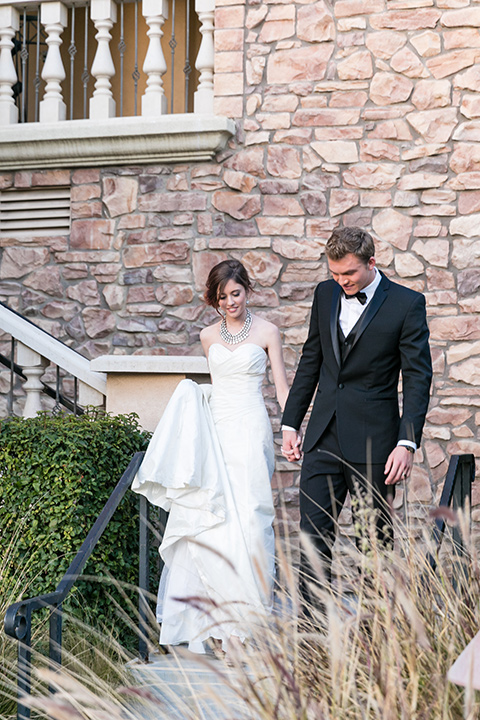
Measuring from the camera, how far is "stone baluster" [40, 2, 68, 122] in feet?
23.4

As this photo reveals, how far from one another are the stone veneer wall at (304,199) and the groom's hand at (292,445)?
218cm

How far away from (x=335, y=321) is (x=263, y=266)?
274cm

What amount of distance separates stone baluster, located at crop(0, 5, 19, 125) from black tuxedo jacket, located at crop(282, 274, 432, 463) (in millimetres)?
4452

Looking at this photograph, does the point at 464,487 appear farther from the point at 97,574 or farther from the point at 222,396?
the point at 97,574

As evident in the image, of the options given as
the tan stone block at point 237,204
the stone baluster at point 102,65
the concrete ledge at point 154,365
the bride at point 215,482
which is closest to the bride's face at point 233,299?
the bride at point 215,482

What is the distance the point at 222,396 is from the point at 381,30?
3.42m

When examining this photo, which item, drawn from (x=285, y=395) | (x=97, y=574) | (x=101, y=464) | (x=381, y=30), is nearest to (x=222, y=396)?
(x=285, y=395)

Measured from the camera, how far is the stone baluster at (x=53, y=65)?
7.12 meters

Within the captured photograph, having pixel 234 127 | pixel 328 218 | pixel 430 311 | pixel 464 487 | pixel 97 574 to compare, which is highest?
pixel 234 127

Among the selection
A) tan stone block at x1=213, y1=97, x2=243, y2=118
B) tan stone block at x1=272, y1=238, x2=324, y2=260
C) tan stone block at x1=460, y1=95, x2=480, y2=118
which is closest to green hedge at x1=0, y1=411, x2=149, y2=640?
tan stone block at x1=272, y1=238, x2=324, y2=260

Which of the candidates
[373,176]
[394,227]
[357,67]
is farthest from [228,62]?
[394,227]

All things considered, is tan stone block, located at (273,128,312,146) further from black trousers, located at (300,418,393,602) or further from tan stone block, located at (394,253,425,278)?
black trousers, located at (300,418,393,602)

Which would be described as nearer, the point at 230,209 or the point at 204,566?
the point at 204,566

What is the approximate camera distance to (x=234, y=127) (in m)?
6.57
